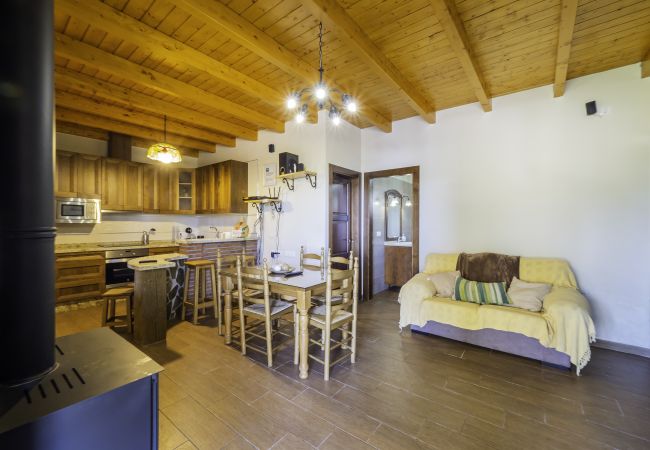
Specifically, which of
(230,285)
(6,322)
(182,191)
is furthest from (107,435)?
(182,191)

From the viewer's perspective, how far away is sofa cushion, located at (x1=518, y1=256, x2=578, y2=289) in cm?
289

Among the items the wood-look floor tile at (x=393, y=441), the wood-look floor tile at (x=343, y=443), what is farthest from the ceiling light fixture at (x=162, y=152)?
the wood-look floor tile at (x=393, y=441)

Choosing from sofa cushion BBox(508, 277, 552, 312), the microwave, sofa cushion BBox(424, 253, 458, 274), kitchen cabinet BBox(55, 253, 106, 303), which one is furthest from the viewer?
the microwave

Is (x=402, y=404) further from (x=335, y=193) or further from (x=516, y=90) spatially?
(x=516, y=90)

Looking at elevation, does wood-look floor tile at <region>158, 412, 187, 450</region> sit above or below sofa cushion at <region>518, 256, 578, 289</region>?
below

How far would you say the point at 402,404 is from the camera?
1946 mm

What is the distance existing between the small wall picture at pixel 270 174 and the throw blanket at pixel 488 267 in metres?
3.00

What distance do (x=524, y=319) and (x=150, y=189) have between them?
5.80 m

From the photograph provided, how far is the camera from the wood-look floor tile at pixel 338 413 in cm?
171

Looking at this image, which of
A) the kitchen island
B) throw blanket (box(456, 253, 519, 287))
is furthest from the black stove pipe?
throw blanket (box(456, 253, 519, 287))

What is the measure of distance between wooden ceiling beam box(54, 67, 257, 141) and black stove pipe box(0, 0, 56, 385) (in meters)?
2.19

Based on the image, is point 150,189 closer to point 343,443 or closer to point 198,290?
point 198,290

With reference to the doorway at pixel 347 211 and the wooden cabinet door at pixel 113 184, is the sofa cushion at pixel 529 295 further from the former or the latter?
the wooden cabinet door at pixel 113 184

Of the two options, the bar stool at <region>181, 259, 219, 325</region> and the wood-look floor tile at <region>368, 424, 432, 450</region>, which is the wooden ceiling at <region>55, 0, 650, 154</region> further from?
the wood-look floor tile at <region>368, 424, 432, 450</region>
